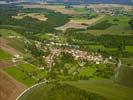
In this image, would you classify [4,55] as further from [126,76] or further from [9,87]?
[126,76]

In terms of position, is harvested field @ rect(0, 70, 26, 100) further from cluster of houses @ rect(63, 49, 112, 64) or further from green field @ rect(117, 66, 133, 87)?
cluster of houses @ rect(63, 49, 112, 64)

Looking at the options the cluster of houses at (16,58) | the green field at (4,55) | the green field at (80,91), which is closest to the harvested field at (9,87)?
the green field at (80,91)

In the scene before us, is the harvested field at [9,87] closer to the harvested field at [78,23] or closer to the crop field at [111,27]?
the crop field at [111,27]

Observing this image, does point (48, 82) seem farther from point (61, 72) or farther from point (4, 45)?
point (4, 45)

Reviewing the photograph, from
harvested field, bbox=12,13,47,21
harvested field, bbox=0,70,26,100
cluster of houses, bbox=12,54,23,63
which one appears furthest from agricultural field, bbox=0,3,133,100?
harvested field, bbox=12,13,47,21

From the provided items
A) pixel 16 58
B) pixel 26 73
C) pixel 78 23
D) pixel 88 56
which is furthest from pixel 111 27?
pixel 26 73
